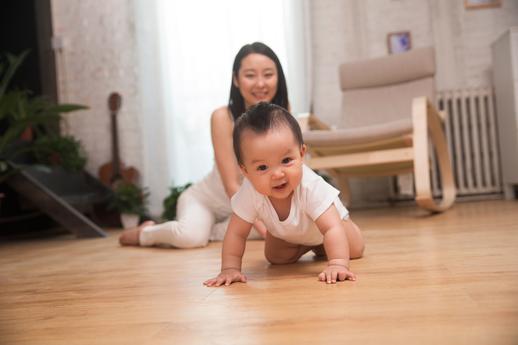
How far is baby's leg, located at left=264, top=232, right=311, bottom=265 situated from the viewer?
4.11 feet

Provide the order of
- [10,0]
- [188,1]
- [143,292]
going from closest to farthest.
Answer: [143,292], [188,1], [10,0]

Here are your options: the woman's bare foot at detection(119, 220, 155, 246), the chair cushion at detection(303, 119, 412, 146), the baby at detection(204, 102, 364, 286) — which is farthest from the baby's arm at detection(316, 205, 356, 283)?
the chair cushion at detection(303, 119, 412, 146)

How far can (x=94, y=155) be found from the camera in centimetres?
365

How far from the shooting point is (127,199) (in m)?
3.25

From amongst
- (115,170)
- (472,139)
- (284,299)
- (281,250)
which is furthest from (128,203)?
(284,299)

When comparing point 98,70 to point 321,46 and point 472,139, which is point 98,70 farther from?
point 472,139

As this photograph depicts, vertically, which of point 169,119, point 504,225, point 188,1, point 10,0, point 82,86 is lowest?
point 504,225

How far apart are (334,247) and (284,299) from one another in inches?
8.3

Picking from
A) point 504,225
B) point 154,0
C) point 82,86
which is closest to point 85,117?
point 82,86

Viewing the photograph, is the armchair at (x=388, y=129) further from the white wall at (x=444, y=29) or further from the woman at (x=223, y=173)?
the woman at (x=223, y=173)

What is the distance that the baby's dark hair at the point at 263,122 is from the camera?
99cm

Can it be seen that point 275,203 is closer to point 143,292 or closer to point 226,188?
point 143,292

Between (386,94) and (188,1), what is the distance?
4.58 ft

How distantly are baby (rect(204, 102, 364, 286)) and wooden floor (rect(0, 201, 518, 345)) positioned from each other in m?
0.06
